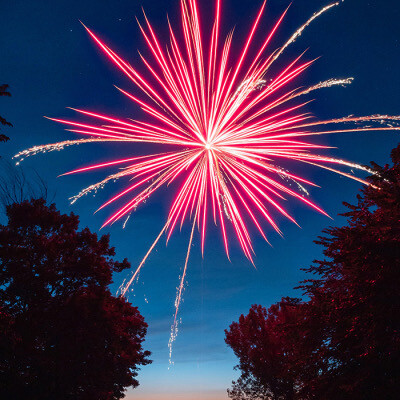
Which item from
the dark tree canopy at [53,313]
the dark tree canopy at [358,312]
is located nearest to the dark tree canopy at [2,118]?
the dark tree canopy at [53,313]

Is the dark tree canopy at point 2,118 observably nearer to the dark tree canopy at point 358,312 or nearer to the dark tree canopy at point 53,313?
the dark tree canopy at point 53,313

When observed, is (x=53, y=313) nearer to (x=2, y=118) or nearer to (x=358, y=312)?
(x=2, y=118)

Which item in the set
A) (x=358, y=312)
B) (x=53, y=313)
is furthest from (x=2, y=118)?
(x=358, y=312)

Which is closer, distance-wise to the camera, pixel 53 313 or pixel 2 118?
pixel 2 118

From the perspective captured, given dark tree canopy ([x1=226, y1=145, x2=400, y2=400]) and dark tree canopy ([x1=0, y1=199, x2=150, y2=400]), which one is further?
dark tree canopy ([x1=0, y1=199, x2=150, y2=400])

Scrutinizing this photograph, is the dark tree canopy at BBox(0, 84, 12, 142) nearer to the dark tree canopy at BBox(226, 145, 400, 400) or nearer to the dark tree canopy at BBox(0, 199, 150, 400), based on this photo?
the dark tree canopy at BBox(0, 199, 150, 400)

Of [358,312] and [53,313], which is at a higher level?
[53,313]

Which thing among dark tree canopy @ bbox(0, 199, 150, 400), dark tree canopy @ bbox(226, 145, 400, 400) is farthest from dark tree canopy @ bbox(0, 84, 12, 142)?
dark tree canopy @ bbox(226, 145, 400, 400)
